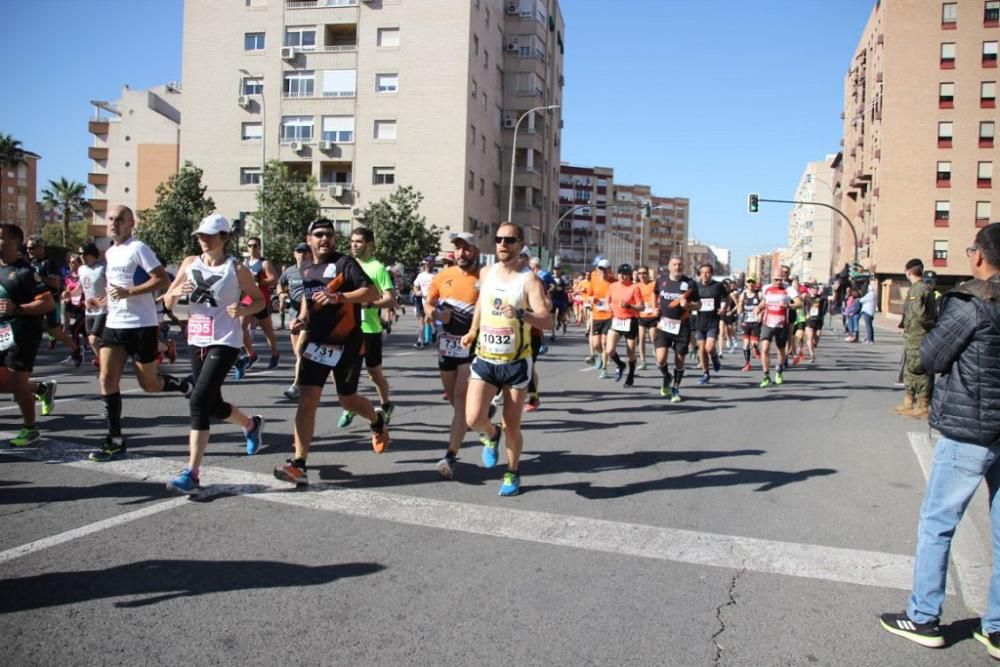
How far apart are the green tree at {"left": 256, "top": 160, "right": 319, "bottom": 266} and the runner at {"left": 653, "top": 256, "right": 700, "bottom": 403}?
33889 millimetres

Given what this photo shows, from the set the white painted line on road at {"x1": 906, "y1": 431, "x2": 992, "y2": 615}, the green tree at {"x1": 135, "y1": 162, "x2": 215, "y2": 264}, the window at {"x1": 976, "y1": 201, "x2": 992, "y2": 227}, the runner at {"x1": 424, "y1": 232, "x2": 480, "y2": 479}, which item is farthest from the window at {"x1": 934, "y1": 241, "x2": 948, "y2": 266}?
the runner at {"x1": 424, "y1": 232, "x2": 480, "y2": 479}

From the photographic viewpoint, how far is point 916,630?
3.74 metres

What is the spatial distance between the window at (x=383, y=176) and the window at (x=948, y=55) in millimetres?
40334

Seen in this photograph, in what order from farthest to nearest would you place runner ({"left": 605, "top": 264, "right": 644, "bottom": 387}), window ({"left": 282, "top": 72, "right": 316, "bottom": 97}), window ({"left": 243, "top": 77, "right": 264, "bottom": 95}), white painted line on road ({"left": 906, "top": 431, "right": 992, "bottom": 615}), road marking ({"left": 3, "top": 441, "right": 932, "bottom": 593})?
window ({"left": 243, "top": 77, "right": 264, "bottom": 95}) < window ({"left": 282, "top": 72, "right": 316, "bottom": 97}) < runner ({"left": 605, "top": 264, "right": 644, "bottom": 387}) < road marking ({"left": 3, "top": 441, "right": 932, "bottom": 593}) < white painted line on road ({"left": 906, "top": 431, "right": 992, "bottom": 615})

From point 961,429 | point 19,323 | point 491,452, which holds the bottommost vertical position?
point 491,452

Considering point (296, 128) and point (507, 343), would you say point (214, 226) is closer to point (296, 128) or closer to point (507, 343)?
point (507, 343)

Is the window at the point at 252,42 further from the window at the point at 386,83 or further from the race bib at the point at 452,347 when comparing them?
the race bib at the point at 452,347

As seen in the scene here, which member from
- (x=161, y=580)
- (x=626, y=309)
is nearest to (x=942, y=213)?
(x=626, y=309)

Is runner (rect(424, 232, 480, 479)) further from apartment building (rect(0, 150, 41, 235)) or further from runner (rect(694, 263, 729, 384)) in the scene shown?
apartment building (rect(0, 150, 41, 235))

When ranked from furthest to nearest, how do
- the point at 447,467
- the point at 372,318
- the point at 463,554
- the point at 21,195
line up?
1. the point at 21,195
2. the point at 372,318
3. the point at 447,467
4. the point at 463,554

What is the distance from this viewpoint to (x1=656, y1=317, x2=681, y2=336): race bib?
→ 12125mm

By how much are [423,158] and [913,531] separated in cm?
4758

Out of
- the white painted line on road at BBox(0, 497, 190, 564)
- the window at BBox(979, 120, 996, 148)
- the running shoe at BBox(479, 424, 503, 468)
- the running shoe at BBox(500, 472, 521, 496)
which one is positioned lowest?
the white painted line on road at BBox(0, 497, 190, 564)

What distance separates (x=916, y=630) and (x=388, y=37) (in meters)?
52.2
